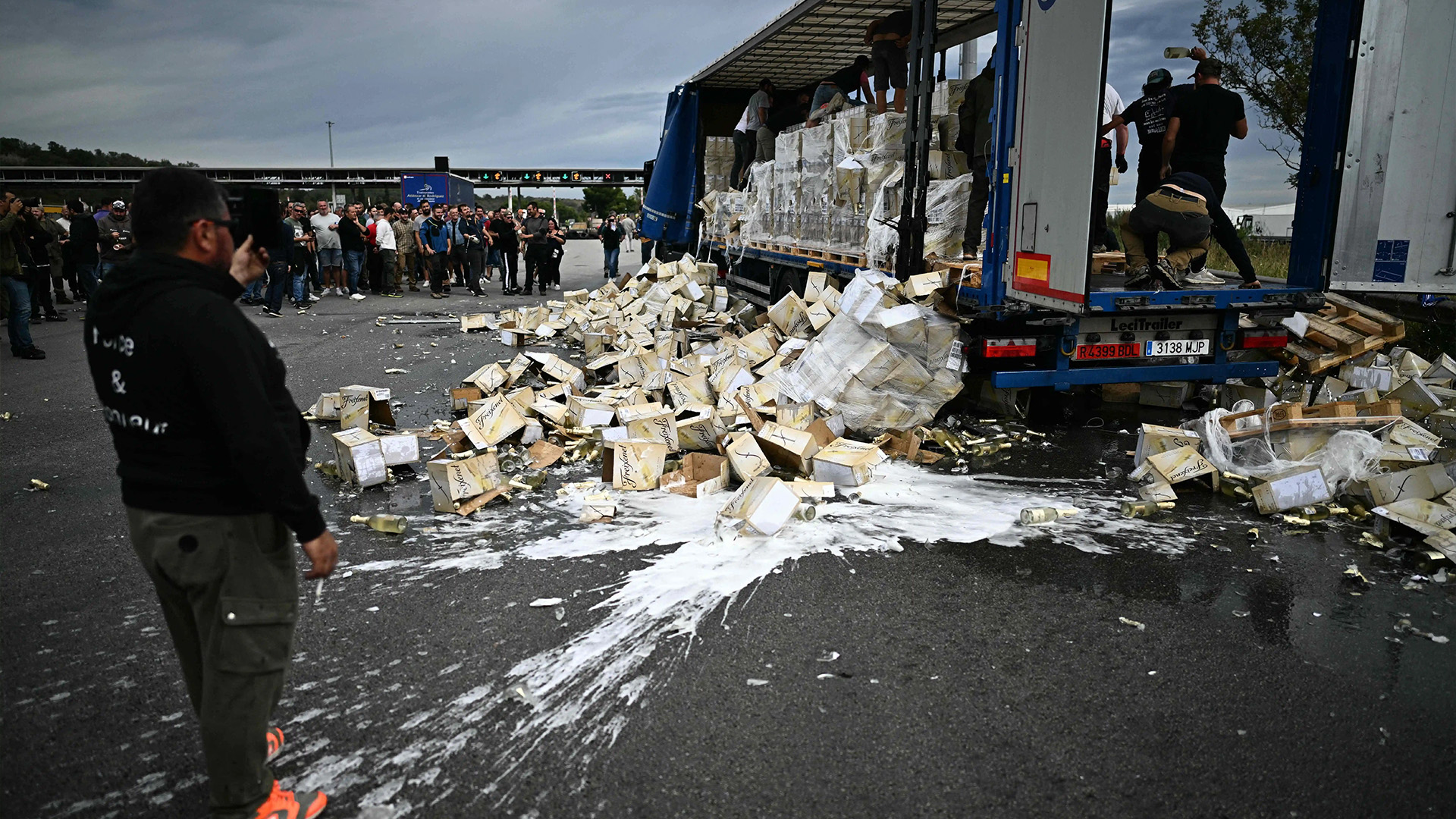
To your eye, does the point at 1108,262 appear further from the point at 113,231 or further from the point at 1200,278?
the point at 113,231

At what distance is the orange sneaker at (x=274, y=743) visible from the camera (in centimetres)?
269

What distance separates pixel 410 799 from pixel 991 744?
166 centimetres

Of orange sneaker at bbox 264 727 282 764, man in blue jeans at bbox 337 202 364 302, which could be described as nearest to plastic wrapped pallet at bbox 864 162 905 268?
orange sneaker at bbox 264 727 282 764

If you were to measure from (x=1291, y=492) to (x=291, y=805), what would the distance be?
15.7 feet

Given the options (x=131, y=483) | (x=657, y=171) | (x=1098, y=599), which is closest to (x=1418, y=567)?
(x=1098, y=599)

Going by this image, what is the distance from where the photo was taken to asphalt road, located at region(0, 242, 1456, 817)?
102 inches

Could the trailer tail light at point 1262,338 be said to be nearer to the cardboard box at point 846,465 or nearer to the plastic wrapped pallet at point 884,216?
the plastic wrapped pallet at point 884,216

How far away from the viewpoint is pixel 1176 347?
21.7ft

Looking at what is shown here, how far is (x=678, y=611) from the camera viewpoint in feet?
12.2

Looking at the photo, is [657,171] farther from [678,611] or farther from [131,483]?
[131,483]

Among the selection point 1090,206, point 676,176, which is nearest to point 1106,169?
point 1090,206

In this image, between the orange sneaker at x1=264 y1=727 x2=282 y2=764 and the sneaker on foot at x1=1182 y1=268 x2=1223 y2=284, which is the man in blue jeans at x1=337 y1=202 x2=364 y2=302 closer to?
the sneaker on foot at x1=1182 y1=268 x2=1223 y2=284

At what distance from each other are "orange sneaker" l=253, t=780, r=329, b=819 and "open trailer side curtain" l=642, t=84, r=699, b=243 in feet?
44.2

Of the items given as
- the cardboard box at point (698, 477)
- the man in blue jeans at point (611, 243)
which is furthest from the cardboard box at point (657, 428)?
the man in blue jeans at point (611, 243)
